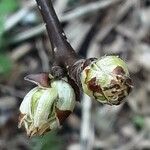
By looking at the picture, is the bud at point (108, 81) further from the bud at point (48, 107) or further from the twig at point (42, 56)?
the twig at point (42, 56)

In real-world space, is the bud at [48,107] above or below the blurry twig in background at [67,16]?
below

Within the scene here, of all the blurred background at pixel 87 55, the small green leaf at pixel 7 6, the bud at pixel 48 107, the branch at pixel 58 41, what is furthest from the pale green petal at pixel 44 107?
the small green leaf at pixel 7 6

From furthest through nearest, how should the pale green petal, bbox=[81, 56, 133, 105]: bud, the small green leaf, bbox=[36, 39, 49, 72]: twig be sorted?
1. bbox=[36, 39, 49, 72]: twig
2. the small green leaf
3. the pale green petal
4. bbox=[81, 56, 133, 105]: bud

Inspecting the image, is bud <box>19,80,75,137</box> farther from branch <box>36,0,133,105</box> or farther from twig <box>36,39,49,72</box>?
twig <box>36,39,49,72</box>

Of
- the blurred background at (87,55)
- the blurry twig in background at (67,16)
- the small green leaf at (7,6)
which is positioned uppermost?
the small green leaf at (7,6)

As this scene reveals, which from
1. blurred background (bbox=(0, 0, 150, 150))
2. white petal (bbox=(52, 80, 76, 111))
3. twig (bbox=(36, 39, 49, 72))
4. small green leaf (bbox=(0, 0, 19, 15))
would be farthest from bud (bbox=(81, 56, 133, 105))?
twig (bbox=(36, 39, 49, 72))

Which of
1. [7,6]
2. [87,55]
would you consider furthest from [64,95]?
[87,55]

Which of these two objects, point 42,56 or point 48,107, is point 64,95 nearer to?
point 48,107

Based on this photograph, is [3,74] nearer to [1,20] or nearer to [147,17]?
[1,20]
